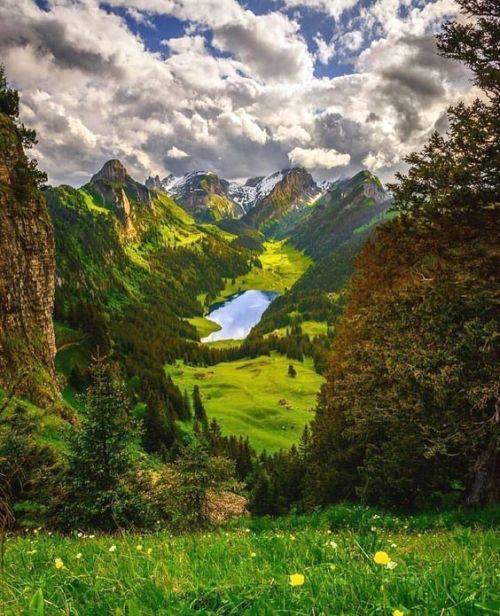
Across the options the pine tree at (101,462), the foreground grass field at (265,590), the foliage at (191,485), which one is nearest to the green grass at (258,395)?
the foliage at (191,485)

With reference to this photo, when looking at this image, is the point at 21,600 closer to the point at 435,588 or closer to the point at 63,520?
the point at 435,588

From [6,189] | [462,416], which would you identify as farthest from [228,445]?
[462,416]

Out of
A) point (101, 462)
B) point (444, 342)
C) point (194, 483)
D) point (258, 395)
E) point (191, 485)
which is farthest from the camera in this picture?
point (258, 395)

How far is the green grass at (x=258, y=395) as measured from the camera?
11162cm

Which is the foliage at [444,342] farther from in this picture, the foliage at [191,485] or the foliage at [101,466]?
the foliage at [101,466]

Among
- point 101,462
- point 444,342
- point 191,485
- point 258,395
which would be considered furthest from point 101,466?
point 258,395

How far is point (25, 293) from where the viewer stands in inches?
1828

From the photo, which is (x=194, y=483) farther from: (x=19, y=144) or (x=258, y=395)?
(x=258, y=395)

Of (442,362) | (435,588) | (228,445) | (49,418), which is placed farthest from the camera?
(228,445)

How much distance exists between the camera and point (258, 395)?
139 m

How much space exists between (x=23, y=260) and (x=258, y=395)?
102m

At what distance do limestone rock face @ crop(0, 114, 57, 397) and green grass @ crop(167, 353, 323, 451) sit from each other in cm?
6598

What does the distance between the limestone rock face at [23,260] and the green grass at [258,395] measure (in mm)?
65977

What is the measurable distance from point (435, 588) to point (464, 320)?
12077 millimetres
